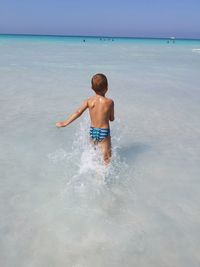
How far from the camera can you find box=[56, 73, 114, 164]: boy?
4.29 m

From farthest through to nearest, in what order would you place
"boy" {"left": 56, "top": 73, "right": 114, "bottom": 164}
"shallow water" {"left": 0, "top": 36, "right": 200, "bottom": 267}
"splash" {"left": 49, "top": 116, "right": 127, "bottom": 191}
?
1. "splash" {"left": 49, "top": 116, "right": 127, "bottom": 191}
2. "boy" {"left": 56, "top": 73, "right": 114, "bottom": 164}
3. "shallow water" {"left": 0, "top": 36, "right": 200, "bottom": 267}

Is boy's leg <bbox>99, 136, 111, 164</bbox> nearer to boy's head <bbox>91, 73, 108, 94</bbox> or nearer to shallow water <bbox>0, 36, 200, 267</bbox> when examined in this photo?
shallow water <bbox>0, 36, 200, 267</bbox>

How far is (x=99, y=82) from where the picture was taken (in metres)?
4.09

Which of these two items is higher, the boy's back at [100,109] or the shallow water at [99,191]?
the boy's back at [100,109]

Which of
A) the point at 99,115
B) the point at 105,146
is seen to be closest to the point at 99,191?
the point at 105,146

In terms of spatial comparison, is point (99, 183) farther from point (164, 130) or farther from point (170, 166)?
point (164, 130)

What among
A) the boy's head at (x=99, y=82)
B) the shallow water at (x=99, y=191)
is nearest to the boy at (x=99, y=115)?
the boy's head at (x=99, y=82)

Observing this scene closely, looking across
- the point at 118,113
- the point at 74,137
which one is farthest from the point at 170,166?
the point at 118,113

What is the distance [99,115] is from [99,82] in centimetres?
48

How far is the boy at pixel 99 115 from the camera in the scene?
429cm

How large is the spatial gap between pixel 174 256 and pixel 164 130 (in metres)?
3.95

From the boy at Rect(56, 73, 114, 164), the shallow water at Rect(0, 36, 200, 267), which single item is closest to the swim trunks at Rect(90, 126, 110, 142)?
the boy at Rect(56, 73, 114, 164)

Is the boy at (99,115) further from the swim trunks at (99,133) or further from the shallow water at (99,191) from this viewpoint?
the shallow water at (99,191)

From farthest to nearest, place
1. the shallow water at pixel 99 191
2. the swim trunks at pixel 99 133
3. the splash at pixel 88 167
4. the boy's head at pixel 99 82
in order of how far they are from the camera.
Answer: the splash at pixel 88 167, the swim trunks at pixel 99 133, the boy's head at pixel 99 82, the shallow water at pixel 99 191
